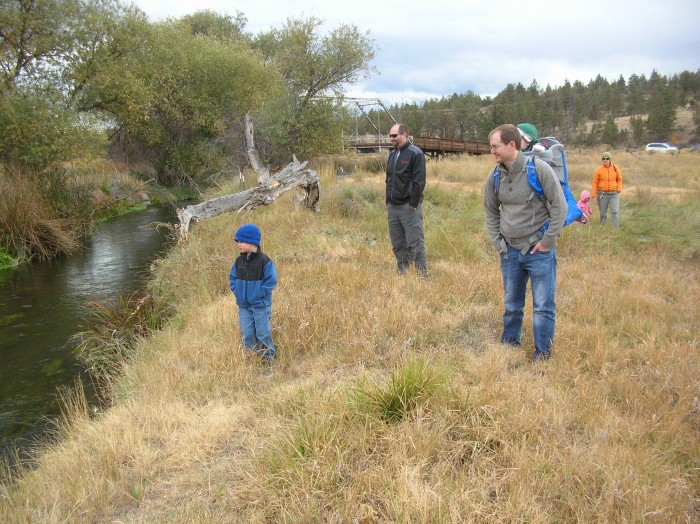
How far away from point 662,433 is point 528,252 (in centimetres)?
158

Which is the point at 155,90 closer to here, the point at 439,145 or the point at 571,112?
the point at 439,145

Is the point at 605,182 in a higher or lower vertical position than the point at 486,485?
higher

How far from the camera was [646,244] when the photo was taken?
9258mm

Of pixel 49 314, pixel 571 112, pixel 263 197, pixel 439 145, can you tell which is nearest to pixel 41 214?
pixel 49 314

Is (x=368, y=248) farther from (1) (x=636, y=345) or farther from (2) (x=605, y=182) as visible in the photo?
(2) (x=605, y=182)

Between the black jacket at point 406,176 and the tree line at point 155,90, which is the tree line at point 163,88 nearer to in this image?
the tree line at point 155,90

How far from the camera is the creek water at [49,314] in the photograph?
16.0 ft

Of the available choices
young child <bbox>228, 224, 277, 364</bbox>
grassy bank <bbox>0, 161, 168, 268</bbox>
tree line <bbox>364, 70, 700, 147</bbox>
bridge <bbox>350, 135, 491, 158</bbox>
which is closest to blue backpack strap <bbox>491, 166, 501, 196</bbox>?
young child <bbox>228, 224, 277, 364</bbox>

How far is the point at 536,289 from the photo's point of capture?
156 inches

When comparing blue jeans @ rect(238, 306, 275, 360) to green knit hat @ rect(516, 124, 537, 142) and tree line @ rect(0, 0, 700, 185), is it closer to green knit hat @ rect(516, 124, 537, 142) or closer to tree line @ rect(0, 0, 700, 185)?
green knit hat @ rect(516, 124, 537, 142)

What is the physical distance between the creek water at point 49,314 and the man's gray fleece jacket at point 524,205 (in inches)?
183

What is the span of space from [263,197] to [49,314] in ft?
14.0

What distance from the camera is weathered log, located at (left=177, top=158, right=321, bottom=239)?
8633 mm

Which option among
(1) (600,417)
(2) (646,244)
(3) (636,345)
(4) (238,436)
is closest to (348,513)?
(4) (238,436)
